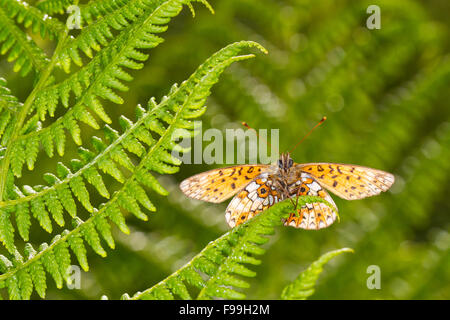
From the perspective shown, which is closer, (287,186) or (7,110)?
(7,110)

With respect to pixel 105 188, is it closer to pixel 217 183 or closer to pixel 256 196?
pixel 217 183

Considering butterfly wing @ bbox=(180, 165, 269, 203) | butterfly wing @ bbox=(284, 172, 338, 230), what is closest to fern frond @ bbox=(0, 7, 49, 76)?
butterfly wing @ bbox=(180, 165, 269, 203)

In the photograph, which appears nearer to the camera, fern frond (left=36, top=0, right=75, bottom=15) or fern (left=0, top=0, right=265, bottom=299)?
fern (left=0, top=0, right=265, bottom=299)

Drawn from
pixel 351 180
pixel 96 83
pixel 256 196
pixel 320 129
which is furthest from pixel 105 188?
pixel 320 129

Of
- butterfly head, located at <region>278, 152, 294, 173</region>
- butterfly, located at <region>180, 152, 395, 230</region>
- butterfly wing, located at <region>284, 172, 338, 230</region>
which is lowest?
butterfly wing, located at <region>284, 172, 338, 230</region>

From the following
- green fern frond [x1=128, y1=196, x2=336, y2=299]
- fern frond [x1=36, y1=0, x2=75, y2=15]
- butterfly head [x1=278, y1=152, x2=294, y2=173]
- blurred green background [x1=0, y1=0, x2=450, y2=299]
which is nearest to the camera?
green fern frond [x1=128, y1=196, x2=336, y2=299]

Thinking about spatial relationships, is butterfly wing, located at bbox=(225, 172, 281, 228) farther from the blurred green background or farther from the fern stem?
the blurred green background

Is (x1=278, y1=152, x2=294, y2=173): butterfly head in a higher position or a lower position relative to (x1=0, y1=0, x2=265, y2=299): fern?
lower
